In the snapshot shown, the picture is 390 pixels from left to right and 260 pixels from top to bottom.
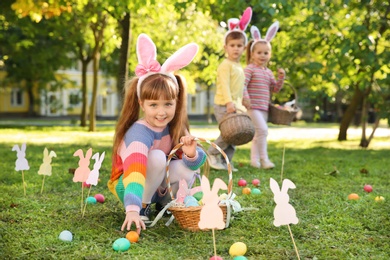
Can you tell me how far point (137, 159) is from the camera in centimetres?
325

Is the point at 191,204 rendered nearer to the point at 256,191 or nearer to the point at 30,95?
the point at 256,191

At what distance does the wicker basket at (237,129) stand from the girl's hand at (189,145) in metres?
2.01

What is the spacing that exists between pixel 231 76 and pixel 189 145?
275 centimetres

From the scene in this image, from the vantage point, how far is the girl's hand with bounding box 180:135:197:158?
327 centimetres

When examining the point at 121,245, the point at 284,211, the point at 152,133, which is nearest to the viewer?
the point at 284,211

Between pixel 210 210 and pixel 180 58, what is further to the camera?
pixel 180 58

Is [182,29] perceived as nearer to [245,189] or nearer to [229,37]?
[229,37]

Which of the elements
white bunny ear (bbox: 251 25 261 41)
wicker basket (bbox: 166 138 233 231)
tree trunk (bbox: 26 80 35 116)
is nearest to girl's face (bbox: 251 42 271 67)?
white bunny ear (bbox: 251 25 261 41)

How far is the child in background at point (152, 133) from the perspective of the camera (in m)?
3.30

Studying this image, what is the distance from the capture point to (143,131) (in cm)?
344

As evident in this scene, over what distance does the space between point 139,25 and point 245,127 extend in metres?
9.60

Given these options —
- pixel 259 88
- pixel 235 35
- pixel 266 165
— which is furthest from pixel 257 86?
pixel 266 165

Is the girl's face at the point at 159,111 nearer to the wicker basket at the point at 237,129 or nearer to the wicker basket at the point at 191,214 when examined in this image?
the wicker basket at the point at 191,214

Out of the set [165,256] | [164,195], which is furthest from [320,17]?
[165,256]
